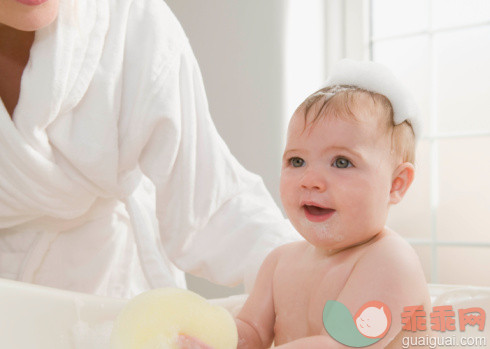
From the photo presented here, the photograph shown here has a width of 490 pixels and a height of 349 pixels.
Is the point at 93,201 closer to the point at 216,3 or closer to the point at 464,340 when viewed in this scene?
the point at 464,340

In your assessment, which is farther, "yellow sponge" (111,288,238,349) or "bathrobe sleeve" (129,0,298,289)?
"bathrobe sleeve" (129,0,298,289)

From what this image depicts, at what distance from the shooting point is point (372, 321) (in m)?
0.60

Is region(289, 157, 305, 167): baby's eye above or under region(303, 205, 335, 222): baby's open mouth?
above

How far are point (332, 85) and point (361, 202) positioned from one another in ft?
0.58

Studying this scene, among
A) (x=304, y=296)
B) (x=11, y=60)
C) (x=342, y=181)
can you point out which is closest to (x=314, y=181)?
(x=342, y=181)

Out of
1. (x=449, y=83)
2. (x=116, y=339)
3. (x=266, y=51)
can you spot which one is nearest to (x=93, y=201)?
(x=116, y=339)

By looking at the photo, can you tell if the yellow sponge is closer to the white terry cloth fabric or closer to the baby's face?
the baby's face

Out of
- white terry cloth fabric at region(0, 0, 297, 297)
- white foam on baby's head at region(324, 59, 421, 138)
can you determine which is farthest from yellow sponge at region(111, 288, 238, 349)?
white terry cloth fabric at region(0, 0, 297, 297)

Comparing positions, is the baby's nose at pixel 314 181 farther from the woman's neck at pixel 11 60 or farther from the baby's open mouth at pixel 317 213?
the woman's neck at pixel 11 60

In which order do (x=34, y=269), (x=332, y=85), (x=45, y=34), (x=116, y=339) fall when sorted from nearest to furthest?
(x=116, y=339) → (x=332, y=85) → (x=45, y=34) → (x=34, y=269)

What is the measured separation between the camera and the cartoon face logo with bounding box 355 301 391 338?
0.60m

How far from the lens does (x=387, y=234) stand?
0.68m

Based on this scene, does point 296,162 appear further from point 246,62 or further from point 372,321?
point 246,62

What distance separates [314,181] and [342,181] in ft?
0.10
